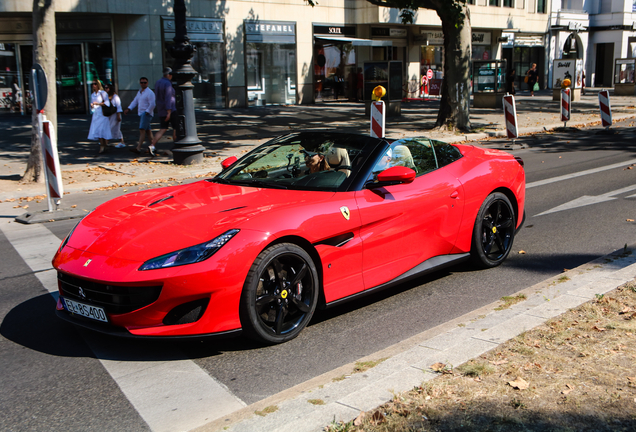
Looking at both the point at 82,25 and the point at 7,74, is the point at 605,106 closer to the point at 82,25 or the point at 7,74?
the point at 82,25

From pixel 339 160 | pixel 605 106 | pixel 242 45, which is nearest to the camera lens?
pixel 339 160

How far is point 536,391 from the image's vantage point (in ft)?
10.2

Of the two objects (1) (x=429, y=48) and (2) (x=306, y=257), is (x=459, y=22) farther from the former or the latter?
(1) (x=429, y=48)

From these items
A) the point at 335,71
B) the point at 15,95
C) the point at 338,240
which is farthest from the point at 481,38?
the point at 338,240

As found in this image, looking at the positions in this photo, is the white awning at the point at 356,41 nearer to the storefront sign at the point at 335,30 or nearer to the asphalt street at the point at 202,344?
the storefront sign at the point at 335,30

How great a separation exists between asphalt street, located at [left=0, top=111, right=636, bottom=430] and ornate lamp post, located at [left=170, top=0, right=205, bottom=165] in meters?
5.93

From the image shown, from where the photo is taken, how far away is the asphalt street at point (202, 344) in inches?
136

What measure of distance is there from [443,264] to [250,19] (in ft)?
79.4

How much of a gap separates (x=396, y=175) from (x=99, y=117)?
11.8m

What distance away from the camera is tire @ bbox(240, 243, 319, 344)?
12.9ft

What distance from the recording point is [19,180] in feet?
39.4

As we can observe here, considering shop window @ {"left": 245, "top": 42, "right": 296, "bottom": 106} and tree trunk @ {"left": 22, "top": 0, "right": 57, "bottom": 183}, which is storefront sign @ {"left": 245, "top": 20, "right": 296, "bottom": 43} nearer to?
shop window @ {"left": 245, "top": 42, "right": 296, "bottom": 106}

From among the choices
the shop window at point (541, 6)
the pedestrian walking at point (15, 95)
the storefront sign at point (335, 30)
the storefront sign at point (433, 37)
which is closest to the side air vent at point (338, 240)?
the pedestrian walking at point (15, 95)

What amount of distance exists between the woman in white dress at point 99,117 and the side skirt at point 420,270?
37.9ft
